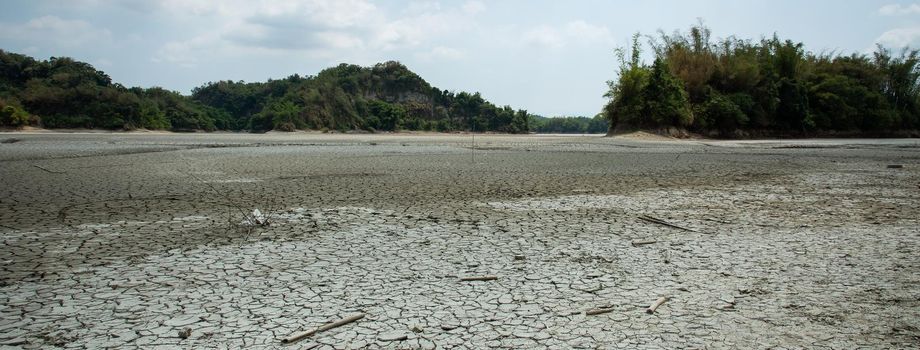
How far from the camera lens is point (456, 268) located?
11.4 ft

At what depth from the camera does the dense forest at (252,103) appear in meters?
46.0

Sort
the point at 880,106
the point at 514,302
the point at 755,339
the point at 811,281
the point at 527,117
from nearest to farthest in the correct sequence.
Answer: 1. the point at 755,339
2. the point at 514,302
3. the point at 811,281
4. the point at 880,106
5. the point at 527,117

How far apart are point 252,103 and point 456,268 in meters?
90.1

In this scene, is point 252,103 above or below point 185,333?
above

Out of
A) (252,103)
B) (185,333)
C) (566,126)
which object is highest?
(252,103)

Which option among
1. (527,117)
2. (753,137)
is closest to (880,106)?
(753,137)

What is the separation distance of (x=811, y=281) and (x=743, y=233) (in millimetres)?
1463

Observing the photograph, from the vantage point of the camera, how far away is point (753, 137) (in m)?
36.8

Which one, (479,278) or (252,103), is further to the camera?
(252,103)

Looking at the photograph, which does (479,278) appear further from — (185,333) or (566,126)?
(566,126)

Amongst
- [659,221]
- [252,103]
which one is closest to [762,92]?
[659,221]

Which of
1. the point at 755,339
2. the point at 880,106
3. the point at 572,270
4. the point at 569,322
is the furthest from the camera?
the point at 880,106

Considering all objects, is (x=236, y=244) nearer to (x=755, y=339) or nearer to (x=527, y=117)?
(x=755, y=339)

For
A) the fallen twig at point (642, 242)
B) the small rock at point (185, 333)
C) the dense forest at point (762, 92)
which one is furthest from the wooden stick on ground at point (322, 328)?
the dense forest at point (762, 92)
